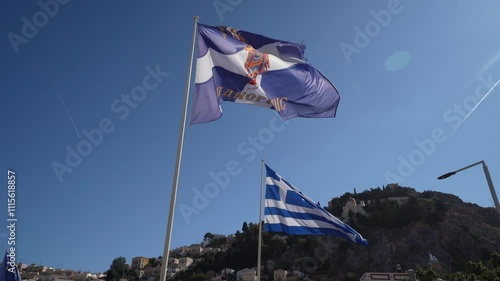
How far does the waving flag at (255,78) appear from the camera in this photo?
376 inches

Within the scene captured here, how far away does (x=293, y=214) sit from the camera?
15625 mm

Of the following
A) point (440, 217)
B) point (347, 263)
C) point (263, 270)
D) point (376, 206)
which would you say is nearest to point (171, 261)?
point (263, 270)

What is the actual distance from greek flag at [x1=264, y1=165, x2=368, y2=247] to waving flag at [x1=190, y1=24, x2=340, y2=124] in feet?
17.3

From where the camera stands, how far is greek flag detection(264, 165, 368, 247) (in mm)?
15125

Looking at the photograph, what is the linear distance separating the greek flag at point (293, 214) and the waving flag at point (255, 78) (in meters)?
5.27

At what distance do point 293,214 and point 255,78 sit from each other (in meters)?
7.02

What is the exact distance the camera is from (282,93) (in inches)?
439

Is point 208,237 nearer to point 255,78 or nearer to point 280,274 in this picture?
point 280,274

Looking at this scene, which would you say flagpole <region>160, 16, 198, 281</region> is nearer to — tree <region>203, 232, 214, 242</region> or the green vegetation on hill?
the green vegetation on hill

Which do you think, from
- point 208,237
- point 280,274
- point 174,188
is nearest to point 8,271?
point 174,188

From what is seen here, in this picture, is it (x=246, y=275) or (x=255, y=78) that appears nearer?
(x=255, y=78)

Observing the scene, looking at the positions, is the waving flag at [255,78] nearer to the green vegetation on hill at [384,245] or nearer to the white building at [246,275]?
the green vegetation on hill at [384,245]

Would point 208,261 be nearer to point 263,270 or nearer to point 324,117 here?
point 263,270

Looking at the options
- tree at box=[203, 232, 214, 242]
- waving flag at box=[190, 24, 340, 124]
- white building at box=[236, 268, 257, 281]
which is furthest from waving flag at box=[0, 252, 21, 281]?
tree at box=[203, 232, 214, 242]
